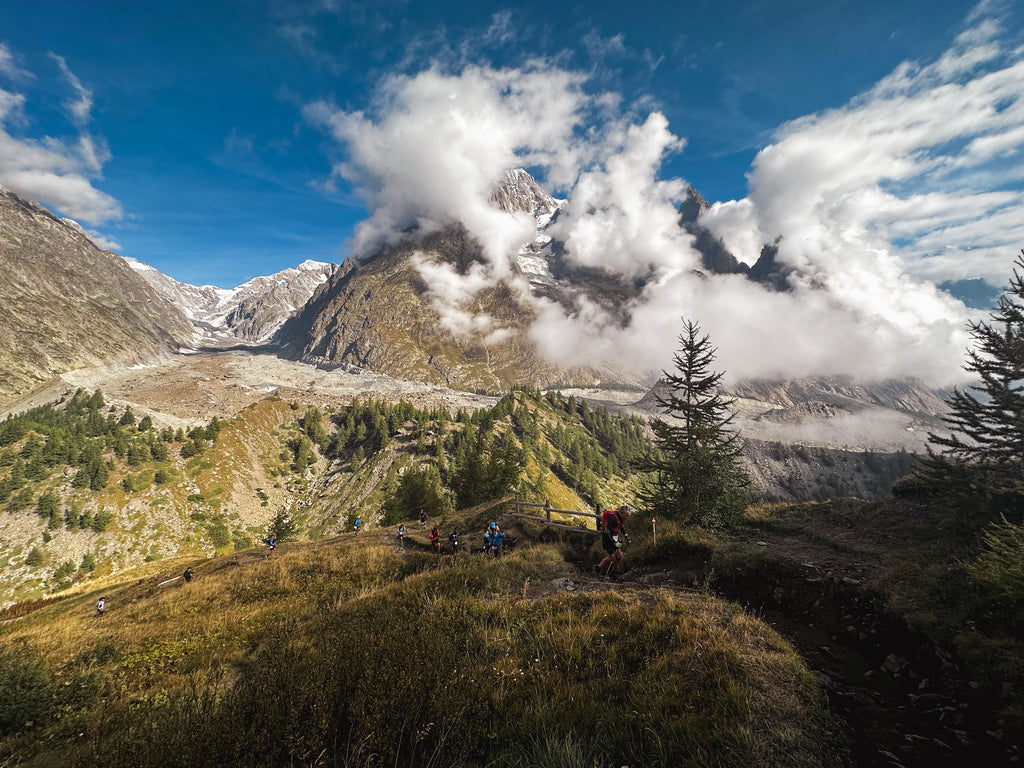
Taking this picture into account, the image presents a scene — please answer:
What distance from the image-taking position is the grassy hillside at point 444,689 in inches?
159

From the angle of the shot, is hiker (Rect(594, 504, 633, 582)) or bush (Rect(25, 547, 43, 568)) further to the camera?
bush (Rect(25, 547, 43, 568))

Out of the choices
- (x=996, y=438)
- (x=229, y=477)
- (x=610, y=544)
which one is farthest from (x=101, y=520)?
(x=996, y=438)

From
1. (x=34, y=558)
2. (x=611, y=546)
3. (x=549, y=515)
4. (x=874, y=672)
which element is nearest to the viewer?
(x=874, y=672)

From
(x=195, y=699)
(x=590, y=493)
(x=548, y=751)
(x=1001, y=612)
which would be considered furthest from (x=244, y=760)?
(x=590, y=493)

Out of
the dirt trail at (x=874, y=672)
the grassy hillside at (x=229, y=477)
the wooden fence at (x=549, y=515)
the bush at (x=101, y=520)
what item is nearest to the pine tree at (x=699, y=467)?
the wooden fence at (x=549, y=515)

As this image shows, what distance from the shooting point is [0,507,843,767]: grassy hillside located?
4027 millimetres

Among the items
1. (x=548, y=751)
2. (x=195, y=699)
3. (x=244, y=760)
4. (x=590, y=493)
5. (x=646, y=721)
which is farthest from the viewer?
(x=590, y=493)

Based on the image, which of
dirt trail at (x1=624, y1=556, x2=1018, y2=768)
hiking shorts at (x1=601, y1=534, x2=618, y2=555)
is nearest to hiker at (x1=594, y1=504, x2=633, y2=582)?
hiking shorts at (x1=601, y1=534, x2=618, y2=555)

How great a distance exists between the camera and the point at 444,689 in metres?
4.90

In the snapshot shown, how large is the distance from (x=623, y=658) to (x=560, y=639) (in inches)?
42.1

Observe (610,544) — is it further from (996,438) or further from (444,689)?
(996,438)

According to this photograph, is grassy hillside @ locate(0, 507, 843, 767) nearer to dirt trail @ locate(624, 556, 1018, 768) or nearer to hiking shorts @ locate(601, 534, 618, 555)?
dirt trail @ locate(624, 556, 1018, 768)

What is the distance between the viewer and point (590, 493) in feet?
454

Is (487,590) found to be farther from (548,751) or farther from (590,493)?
(590,493)
